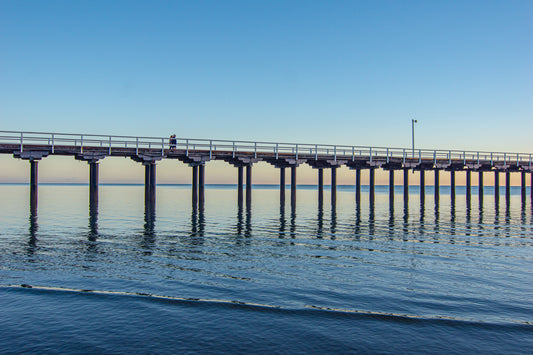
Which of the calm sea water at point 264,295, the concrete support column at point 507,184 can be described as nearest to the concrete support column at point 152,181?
the calm sea water at point 264,295

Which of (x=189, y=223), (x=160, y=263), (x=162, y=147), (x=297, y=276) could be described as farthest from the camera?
(x=162, y=147)

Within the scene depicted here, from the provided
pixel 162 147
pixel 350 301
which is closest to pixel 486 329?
pixel 350 301

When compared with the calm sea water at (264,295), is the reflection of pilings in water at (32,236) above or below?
above

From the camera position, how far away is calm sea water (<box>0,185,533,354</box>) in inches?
Answer: 221

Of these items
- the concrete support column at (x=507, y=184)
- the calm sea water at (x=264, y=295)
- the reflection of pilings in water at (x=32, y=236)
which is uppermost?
the concrete support column at (x=507, y=184)

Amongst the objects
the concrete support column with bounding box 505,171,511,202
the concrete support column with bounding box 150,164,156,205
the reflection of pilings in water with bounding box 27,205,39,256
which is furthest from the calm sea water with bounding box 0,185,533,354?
the concrete support column with bounding box 505,171,511,202

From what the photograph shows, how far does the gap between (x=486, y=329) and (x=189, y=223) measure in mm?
15939

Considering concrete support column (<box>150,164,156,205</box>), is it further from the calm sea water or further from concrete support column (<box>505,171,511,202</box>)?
concrete support column (<box>505,171,511,202</box>)

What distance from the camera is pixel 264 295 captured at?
25.0ft

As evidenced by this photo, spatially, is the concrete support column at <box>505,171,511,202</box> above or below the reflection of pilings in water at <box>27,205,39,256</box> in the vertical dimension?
above

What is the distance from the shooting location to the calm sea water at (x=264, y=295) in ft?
18.4

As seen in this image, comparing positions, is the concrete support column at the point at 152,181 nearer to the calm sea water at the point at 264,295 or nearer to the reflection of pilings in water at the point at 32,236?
the reflection of pilings in water at the point at 32,236

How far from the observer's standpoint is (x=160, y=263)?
10.5 m

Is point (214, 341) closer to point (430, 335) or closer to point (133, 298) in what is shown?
point (133, 298)
